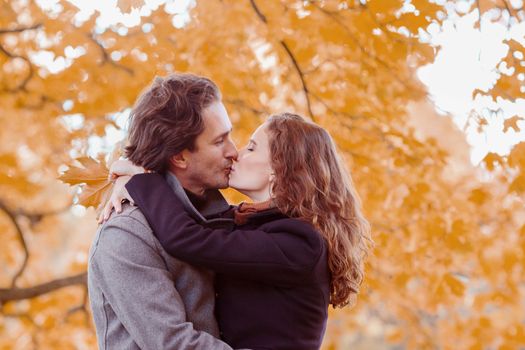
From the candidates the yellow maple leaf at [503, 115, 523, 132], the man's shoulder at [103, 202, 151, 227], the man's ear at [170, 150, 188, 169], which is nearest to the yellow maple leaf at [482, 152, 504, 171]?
the yellow maple leaf at [503, 115, 523, 132]

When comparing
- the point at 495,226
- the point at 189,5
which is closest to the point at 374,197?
the point at 495,226

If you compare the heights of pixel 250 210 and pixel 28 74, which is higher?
pixel 250 210

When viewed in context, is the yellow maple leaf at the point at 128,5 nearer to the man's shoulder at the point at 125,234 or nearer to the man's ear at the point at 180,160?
the man's ear at the point at 180,160

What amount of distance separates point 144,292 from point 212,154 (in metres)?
0.60

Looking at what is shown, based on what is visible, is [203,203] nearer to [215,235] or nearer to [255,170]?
[255,170]

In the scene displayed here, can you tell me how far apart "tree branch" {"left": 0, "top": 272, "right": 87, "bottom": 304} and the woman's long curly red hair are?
316cm

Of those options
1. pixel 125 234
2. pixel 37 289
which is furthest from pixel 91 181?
pixel 37 289

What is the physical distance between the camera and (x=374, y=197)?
208 inches

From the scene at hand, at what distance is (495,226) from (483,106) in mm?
2813

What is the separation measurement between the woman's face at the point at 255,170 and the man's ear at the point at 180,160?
0.55 ft

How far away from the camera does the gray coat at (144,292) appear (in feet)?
6.93

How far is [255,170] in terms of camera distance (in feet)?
8.13

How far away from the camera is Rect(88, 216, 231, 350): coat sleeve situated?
6.91 feet

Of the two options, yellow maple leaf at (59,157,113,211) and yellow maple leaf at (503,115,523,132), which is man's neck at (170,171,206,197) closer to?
yellow maple leaf at (59,157,113,211)
